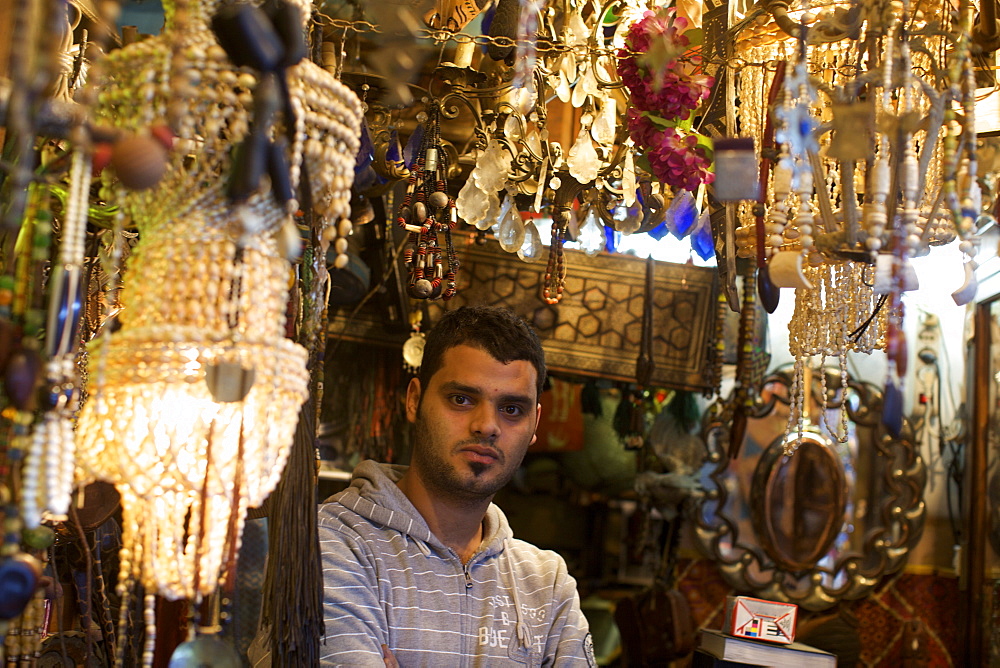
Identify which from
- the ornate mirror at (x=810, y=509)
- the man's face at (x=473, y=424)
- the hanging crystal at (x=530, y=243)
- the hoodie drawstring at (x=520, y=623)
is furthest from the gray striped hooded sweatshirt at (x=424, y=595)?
the ornate mirror at (x=810, y=509)

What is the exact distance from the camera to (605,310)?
3.45m

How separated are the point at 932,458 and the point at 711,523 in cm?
105

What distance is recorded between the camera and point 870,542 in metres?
4.02

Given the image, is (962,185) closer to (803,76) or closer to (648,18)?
(803,76)

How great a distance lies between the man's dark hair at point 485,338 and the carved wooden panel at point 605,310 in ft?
3.70

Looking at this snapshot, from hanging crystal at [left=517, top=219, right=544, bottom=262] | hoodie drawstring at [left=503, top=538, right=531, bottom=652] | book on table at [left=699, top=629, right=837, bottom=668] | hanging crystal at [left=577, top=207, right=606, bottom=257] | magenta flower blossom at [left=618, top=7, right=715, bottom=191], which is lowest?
book on table at [left=699, top=629, right=837, bottom=668]

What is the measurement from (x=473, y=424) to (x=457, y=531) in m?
0.26

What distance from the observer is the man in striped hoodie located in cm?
191

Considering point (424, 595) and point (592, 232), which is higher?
point (592, 232)

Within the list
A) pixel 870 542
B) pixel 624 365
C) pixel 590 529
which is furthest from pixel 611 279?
pixel 870 542

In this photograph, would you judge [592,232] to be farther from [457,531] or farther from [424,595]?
[424,595]

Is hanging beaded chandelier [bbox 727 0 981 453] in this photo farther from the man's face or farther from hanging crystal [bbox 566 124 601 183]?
the man's face

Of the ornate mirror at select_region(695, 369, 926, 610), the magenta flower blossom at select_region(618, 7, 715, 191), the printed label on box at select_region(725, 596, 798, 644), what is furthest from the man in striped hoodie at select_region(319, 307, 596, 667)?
the ornate mirror at select_region(695, 369, 926, 610)

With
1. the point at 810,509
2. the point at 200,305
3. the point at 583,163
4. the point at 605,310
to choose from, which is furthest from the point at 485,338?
the point at 810,509
